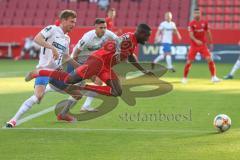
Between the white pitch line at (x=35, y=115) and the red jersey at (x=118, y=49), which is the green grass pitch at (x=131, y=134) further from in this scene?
the red jersey at (x=118, y=49)

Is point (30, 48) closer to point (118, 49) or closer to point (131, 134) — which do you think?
point (118, 49)

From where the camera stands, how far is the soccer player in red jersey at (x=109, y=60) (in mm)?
10703

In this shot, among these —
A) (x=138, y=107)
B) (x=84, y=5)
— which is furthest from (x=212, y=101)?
(x=84, y=5)

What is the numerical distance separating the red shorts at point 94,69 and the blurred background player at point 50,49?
575 millimetres

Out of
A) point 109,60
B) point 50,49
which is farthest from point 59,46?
point 109,60

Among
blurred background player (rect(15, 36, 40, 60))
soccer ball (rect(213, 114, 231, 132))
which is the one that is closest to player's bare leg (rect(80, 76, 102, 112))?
soccer ball (rect(213, 114, 231, 132))

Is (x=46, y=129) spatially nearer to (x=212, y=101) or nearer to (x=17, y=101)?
(x=17, y=101)

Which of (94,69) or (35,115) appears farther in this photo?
(35,115)

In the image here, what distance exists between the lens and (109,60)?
36.1 feet

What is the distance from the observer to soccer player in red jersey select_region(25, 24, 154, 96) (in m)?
10.7

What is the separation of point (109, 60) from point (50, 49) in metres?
1.34

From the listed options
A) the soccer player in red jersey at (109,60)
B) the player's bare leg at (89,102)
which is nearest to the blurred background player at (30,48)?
the player's bare leg at (89,102)

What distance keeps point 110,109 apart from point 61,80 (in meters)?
2.04

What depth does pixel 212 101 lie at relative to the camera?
45.5ft
